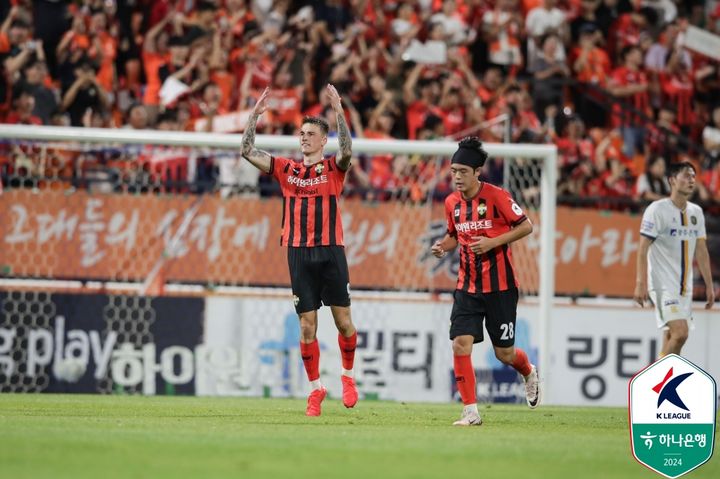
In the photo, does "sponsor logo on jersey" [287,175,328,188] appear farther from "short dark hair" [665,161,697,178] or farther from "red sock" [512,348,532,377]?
"short dark hair" [665,161,697,178]

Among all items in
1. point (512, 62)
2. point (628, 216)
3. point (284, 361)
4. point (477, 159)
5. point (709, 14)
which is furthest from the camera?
point (709, 14)

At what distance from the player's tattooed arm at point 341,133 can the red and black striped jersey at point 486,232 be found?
1044 millimetres

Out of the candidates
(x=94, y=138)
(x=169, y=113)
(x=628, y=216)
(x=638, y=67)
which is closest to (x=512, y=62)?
(x=638, y=67)

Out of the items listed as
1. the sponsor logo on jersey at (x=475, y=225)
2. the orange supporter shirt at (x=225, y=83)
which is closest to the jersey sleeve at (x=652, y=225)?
the sponsor logo on jersey at (x=475, y=225)

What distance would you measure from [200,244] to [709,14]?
12.0 m

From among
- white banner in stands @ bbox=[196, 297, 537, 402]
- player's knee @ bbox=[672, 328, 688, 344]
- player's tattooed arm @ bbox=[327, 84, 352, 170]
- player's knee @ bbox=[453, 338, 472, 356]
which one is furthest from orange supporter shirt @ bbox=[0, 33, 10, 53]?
player's knee @ bbox=[672, 328, 688, 344]

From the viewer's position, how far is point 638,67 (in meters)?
19.9

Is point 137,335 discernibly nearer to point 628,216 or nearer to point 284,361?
A: point 284,361

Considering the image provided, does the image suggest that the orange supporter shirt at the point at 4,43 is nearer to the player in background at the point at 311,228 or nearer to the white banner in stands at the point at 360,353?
the white banner in stands at the point at 360,353

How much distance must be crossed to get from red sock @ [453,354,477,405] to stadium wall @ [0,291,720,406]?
448 cm

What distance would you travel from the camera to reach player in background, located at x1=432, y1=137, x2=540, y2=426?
9453mm

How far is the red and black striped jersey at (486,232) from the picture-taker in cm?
960

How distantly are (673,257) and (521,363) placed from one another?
8.25ft

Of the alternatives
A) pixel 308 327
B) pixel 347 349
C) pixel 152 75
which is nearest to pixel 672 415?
pixel 308 327
